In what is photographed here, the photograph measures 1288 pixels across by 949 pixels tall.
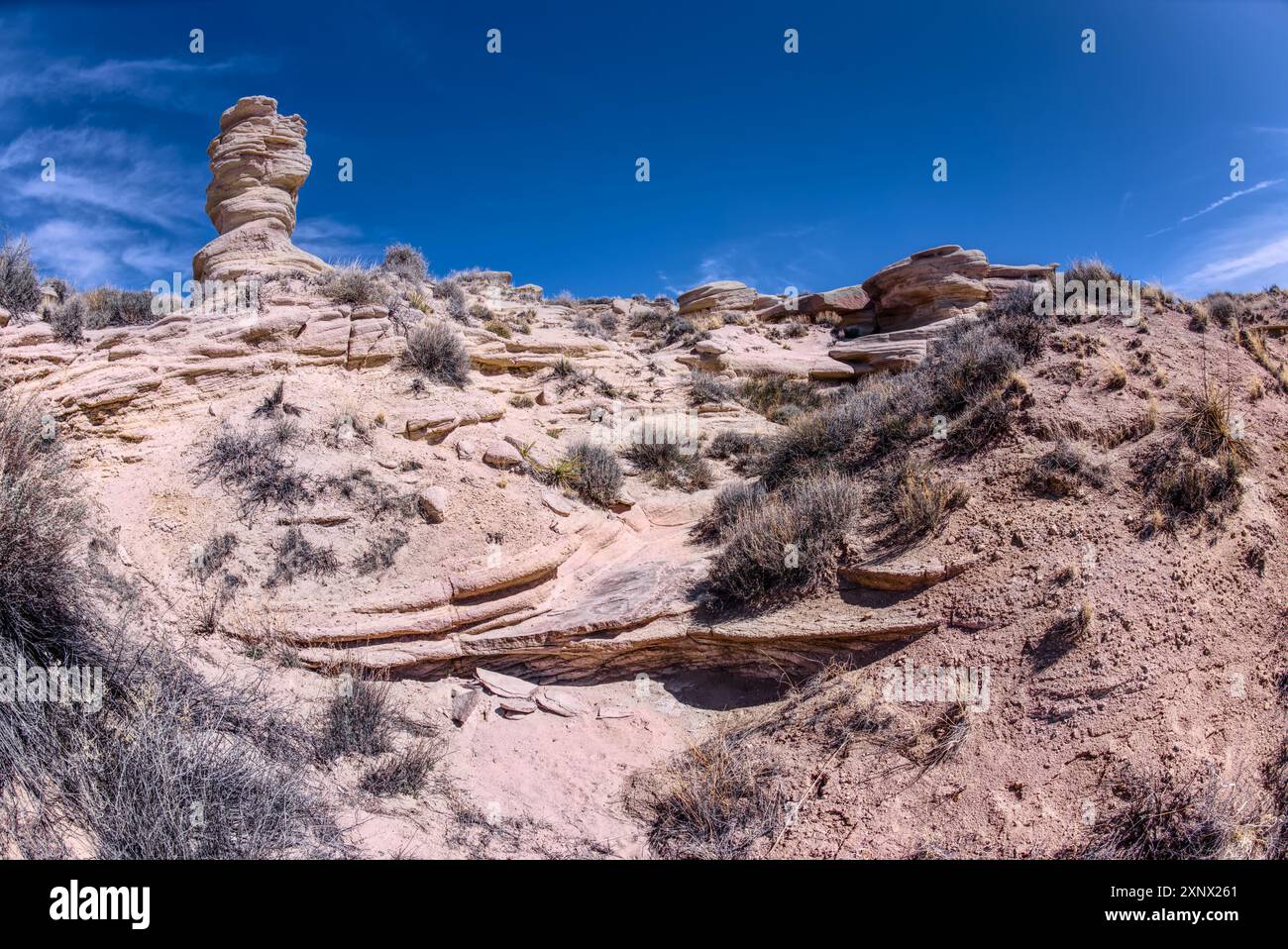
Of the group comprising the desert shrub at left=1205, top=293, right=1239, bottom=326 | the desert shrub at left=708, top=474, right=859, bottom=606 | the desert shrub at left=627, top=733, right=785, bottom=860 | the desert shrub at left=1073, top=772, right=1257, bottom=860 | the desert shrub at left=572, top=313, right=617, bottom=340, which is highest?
the desert shrub at left=572, top=313, right=617, bottom=340

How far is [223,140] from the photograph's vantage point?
14.3 metres

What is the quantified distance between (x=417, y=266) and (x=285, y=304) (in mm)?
5568

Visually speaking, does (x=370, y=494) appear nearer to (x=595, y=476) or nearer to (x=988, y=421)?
(x=595, y=476)

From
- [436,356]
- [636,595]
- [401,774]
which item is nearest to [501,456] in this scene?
[436,356]

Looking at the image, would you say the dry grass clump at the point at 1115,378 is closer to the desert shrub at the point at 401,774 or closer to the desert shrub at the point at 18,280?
the desert shrub at the point at 401,774

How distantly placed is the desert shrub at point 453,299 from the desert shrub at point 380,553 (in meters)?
6.44

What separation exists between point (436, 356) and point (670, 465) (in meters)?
4.14

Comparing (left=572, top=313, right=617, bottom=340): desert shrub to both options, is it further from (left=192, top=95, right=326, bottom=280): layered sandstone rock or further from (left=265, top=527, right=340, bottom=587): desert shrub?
(left=265, top=527, right=340, bottom=587): desert shrub

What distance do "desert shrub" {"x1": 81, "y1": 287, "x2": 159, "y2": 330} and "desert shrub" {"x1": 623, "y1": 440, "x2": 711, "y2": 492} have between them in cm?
802

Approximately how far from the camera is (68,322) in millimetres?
8969

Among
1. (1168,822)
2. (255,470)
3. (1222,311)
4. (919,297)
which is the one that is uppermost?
(919,297)

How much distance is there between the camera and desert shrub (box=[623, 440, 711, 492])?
32.9 feet

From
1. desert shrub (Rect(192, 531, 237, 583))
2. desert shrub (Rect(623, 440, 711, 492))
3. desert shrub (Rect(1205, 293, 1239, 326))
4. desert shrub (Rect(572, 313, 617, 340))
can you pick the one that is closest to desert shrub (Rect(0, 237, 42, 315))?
desert shrub (Rect(192, 531, 237, 583))

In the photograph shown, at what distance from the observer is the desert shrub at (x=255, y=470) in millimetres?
7570
